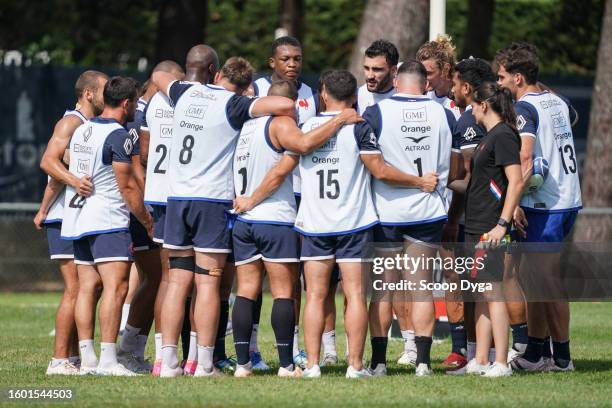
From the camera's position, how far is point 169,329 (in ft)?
32.6

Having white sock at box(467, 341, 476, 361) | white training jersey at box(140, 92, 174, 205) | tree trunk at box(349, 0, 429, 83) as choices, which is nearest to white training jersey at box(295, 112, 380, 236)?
white training jersey at box(140, 92, 174, 205)

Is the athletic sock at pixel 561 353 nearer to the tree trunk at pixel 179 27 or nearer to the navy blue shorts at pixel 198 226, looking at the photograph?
the navy blue shorts at pixel 198 226

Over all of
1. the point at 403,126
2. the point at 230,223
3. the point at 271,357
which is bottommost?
the point at 271,357

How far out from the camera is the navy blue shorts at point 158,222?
34.0 feet

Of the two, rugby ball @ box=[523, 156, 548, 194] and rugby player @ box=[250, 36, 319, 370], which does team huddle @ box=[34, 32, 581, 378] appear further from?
rugby player @ box=[250, 36, 319, 370]

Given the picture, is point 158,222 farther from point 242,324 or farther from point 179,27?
point 179,27

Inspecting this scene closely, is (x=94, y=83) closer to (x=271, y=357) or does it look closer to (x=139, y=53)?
(x=271, y=357)

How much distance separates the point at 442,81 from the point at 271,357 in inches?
119

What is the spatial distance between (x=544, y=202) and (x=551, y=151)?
0.42 metres

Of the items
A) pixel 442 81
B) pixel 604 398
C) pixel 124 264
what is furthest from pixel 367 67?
pixel 604 398

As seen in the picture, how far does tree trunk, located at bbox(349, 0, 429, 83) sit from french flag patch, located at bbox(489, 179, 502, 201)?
943 cm

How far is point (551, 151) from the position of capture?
10.4 meters

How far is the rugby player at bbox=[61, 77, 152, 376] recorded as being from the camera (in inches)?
397

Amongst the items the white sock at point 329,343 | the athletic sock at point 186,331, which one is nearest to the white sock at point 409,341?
the white sock at point 329,343
